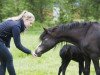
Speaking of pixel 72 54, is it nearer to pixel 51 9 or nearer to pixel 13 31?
pixel 13 31

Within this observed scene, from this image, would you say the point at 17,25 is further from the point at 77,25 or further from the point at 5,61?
the point at 77,25

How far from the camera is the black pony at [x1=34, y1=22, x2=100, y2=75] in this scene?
9.71m

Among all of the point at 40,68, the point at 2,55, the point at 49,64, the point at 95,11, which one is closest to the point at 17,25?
the point at 2,55

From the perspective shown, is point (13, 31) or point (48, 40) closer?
point (13, 31)

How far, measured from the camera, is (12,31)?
8.98 metres

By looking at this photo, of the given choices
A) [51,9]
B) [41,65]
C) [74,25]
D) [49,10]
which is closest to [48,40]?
[74,25]

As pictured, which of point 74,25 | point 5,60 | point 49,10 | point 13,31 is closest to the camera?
point 13,31

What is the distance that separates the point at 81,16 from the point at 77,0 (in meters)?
1.77

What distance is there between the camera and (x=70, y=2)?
3847 centimetres

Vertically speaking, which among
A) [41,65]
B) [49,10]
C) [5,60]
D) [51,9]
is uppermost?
[5,60]

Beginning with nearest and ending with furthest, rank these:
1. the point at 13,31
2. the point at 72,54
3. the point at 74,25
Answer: the point at 13,31 < the point at 74,25 < the point at 72,54

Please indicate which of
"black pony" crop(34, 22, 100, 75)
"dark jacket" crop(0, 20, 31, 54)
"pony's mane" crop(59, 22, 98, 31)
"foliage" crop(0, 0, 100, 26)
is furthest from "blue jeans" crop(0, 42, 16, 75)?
"foliage" crop(0, 0, 100, 26)

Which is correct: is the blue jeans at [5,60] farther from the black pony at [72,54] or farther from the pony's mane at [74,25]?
the black pony at [72,54]

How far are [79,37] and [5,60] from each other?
79.6 inches
